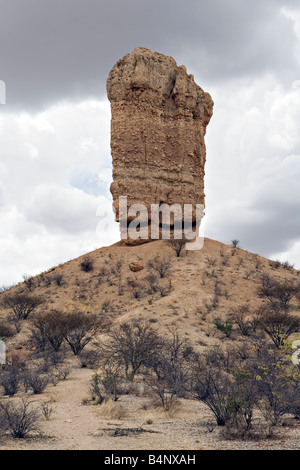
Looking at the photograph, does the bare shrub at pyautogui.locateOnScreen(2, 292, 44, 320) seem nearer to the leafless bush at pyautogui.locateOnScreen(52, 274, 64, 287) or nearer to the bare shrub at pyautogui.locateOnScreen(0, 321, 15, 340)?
the bare shrub at pyautogui.locateOnScreen(0, 321, 15, 340)

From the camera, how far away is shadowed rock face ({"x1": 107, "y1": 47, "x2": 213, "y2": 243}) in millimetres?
33562

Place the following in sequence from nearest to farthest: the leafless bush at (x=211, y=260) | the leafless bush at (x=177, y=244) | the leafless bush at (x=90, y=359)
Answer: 1. the leafless bush at (x=90, y=359)
2. the leafless bush at (x=211, y=260)
3. the leafless bush at (x=177, y=244)

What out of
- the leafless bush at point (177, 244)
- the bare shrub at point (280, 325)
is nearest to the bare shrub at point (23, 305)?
the leafless bush at point (177, 244)

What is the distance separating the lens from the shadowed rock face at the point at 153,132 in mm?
33562

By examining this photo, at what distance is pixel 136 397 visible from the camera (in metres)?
13.6

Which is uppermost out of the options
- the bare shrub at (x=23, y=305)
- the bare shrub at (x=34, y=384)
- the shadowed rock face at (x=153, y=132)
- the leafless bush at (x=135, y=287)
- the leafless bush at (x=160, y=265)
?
the shadowed rock face at (x=153, y=132)

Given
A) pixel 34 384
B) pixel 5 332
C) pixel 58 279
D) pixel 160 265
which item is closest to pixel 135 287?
pixel 160 265

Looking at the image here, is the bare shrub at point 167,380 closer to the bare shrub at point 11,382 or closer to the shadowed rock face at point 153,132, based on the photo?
the bare shrub at point 11,382

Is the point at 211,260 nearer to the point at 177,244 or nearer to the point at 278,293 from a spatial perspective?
the point at 177,244

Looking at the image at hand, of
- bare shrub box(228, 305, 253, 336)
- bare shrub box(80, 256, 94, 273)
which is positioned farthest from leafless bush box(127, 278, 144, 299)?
bare shrub box(228, 305, 253, 336)

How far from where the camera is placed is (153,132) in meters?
34.0

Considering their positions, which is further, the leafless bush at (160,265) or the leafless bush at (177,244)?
the leafless bush at (177,244)
